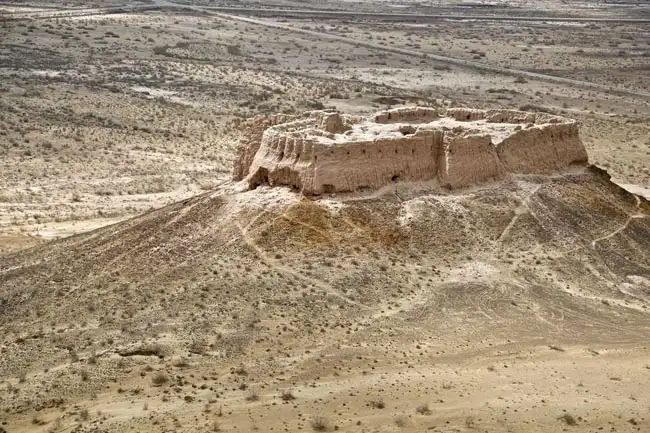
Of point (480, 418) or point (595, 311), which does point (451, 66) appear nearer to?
point (595, 311)

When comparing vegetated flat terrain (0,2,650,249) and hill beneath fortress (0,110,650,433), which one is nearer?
hill beneath fortress (0,110,650,433)

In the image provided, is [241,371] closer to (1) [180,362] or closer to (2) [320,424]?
(1) [180,362]

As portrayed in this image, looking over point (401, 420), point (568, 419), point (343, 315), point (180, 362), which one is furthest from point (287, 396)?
point (568, 419)

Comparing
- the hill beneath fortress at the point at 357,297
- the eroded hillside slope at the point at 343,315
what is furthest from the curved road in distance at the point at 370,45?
the eroded hillside slope at the point at 343,315

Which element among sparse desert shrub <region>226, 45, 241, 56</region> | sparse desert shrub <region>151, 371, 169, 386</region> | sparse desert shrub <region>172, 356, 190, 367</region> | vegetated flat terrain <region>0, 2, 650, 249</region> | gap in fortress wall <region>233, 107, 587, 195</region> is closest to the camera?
sparse desert shrub <region>151, 371, 169, 386</region>

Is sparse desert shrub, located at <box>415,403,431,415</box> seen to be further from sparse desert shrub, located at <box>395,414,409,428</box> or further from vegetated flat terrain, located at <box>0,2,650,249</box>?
vegetated flat terrain, located at <box>0,2,650,249</box>

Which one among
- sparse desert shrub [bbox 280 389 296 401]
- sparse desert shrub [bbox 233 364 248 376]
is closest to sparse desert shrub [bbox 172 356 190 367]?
sparse desert shrub [bbox 233 364 248 376]

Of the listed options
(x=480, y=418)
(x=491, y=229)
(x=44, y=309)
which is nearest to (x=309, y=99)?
(x=491, y=229)
